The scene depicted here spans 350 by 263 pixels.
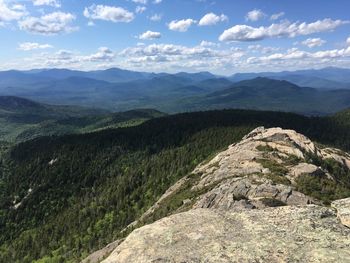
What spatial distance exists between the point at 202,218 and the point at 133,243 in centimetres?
651

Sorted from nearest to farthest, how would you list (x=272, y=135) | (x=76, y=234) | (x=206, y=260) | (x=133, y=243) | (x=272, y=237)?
(x=206, y=260), (x=272, y=237), (x=133, y=243), (x=272, y=135), (x=76, y=234)

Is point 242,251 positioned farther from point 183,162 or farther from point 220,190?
point 183,162

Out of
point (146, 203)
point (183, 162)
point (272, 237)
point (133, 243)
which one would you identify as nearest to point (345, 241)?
point (272, 237)

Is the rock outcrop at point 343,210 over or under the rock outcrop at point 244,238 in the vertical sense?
over

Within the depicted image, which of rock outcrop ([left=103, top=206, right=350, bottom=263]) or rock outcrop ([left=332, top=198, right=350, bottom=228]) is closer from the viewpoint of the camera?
rock outcrop ([left=103, top=206, right=350, bottom=263])

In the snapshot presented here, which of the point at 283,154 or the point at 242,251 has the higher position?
the point at 242,251

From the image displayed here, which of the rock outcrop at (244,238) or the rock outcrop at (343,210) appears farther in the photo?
the rock outcrop at (343,210)

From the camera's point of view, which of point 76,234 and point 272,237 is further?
point 76,234

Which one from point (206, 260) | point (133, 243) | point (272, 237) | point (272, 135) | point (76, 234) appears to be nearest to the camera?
point (206, 260)

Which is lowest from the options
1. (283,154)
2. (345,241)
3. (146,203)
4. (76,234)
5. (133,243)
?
(76,234)

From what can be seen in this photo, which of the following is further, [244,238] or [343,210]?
[343,210]

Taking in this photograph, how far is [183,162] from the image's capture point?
198 meters

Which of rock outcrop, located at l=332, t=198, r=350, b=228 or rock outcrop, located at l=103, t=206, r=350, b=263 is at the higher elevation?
rock outcrop, located at l=332, t=198, r=350, b=228

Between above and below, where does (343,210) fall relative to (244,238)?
above
